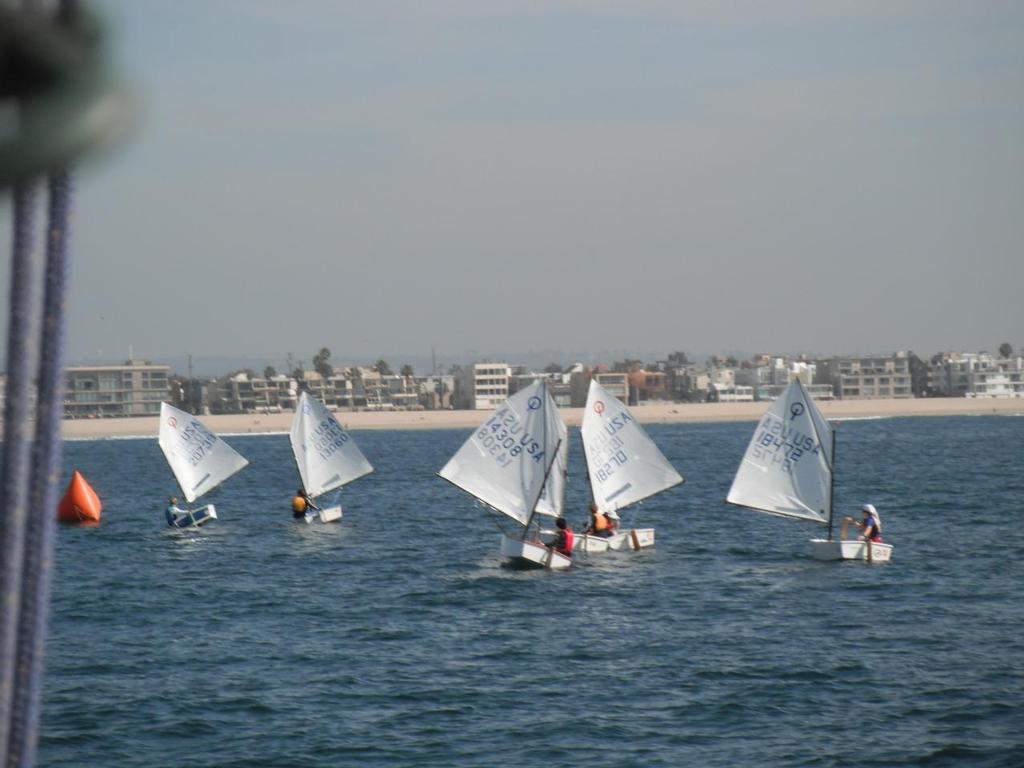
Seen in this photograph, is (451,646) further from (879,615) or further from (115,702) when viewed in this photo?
(879,615)

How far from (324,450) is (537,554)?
21237 millimetres

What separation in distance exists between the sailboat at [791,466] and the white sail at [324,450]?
20.6 meters

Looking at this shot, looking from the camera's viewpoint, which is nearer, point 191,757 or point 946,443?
point 191,757

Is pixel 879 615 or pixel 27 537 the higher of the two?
pixel 27 537

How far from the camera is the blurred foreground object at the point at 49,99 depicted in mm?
2430

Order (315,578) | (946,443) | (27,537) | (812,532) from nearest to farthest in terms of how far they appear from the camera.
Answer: (27,537), (315,578), (812,532), (946,443)

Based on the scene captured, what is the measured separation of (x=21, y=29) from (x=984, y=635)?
3161 cm

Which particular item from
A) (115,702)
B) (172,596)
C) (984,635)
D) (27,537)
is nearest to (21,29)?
(27,537)

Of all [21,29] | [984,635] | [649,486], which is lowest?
[984,635]

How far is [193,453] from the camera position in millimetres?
60500

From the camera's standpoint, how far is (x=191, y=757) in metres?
21.5

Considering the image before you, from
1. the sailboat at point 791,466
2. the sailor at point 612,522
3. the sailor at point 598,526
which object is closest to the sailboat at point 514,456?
the sailor at point 598,526

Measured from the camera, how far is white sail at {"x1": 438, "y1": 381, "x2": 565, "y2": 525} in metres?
43.4

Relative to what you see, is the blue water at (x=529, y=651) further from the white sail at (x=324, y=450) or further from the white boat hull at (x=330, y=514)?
the white sail at (x=324, y=450)
